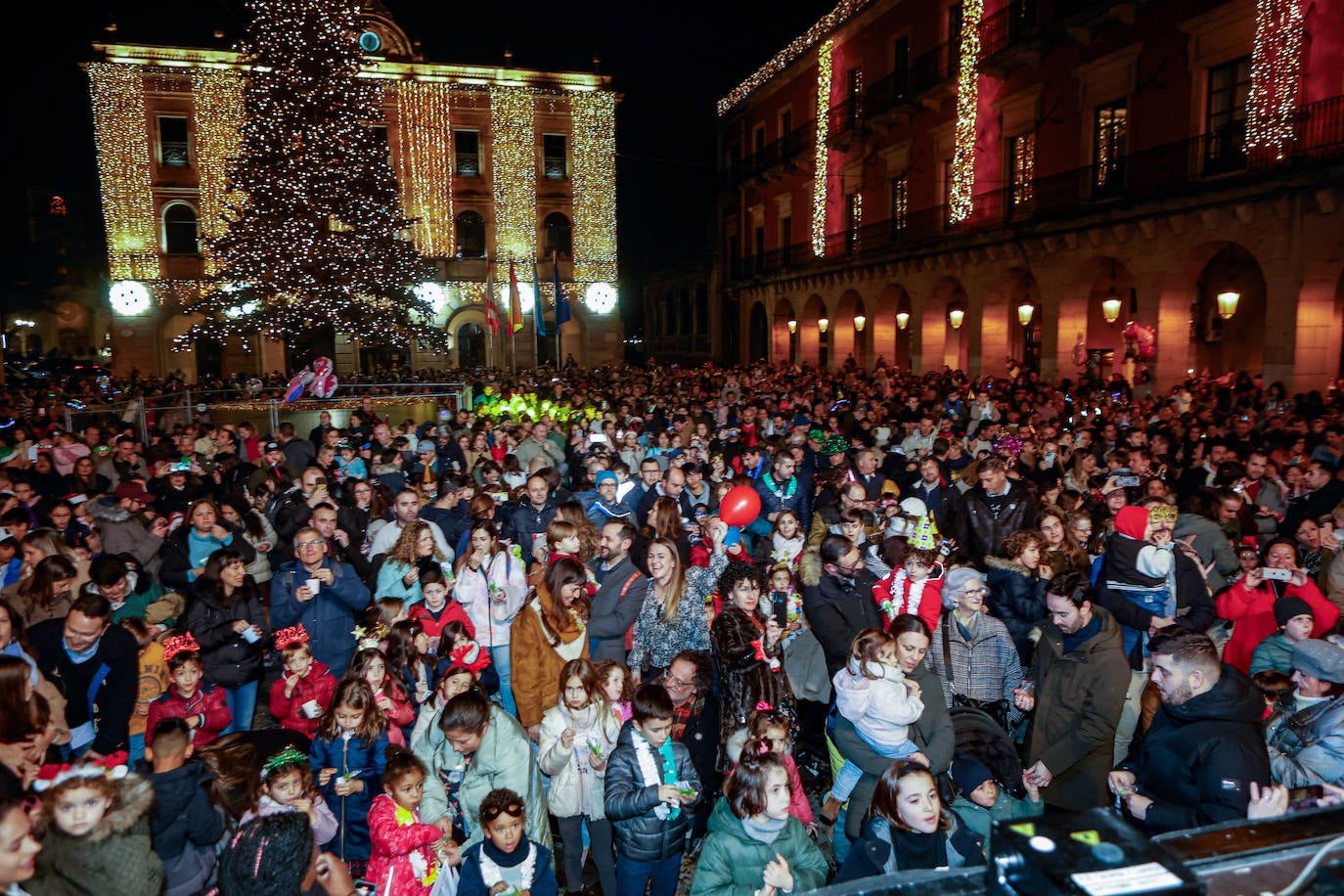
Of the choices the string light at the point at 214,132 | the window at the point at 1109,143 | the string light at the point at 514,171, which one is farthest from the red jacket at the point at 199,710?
the string light at the point at 214,132

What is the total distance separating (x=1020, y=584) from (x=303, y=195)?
23315mm

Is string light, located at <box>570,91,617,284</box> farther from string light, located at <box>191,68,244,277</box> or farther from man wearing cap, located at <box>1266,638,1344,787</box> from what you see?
man wearing cap, located at <box>1266,638,1344,787</box>

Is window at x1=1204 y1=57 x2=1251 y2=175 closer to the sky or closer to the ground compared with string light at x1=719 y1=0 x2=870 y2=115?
closer to the ground

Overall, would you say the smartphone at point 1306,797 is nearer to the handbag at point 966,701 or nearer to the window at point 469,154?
the handbag at point 966,701

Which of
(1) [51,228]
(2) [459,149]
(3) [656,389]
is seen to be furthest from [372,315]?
(1) [51,228]

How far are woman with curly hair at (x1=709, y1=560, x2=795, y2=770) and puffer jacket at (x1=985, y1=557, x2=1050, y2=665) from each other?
169 cm

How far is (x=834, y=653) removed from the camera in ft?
17.0

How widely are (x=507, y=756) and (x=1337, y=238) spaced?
51.4ft

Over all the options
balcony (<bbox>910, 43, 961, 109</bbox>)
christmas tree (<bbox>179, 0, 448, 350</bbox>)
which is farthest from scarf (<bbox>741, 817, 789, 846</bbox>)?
balcony (<bbox>910, 43, 961, 109</bbox>)

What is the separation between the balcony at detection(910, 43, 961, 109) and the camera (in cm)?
2355

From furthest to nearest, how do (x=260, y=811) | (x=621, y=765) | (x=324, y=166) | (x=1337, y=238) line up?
(x=324, y=166), (x=1337, y=238), (x=621, y=765), (x=260, y=811)

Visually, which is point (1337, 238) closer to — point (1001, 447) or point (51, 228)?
point (1001, 447)

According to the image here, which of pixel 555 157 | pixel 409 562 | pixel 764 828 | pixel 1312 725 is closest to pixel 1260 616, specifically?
pixel 1312 725

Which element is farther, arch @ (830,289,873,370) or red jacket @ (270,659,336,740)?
arch @ (830,289,873,370)
